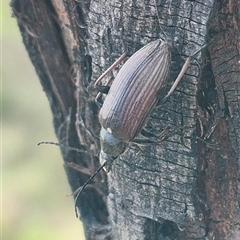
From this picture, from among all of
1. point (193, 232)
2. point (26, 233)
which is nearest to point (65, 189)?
point (26, 233)

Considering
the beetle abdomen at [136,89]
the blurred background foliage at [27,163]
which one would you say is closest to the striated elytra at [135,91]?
the beetle abdomen at [136,89]

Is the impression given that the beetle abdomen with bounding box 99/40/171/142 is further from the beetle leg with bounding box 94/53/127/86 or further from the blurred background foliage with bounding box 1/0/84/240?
the blurred background foliage with bounding box 1/0/84/240

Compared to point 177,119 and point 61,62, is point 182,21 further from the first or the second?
point 61,62

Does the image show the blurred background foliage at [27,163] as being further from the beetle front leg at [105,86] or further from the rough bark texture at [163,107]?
the beetle front leg at [105,86]

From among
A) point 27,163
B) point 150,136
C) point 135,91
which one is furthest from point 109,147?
point 27,163

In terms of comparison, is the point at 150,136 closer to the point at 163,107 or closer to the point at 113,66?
the point at 163,107

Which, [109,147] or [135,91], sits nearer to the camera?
[135,91]
